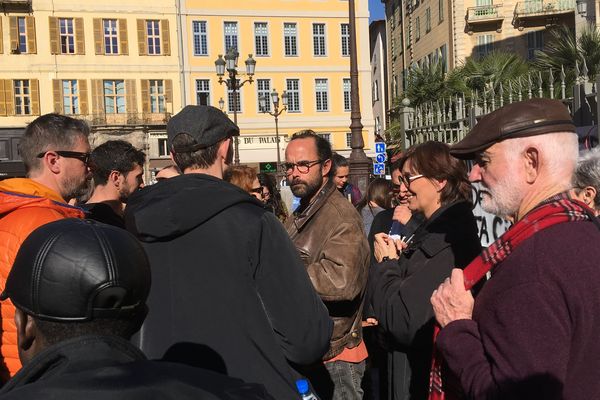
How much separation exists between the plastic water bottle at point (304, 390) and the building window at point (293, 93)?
130ft

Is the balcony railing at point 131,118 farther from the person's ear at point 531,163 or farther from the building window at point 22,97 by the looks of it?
the person's ear at point 531,163

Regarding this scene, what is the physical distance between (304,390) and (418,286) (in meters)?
0.74

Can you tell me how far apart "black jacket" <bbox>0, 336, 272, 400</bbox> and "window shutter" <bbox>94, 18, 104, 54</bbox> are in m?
40.3

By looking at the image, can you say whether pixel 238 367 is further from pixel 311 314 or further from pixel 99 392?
pixel 99 392

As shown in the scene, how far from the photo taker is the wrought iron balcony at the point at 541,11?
39.3 m

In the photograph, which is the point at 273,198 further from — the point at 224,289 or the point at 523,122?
the point at 523,122

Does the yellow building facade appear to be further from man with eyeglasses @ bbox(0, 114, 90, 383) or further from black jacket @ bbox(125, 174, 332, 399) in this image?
black jacket @ bbox(125, 174, 332, 399)

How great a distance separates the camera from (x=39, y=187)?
9.58ft

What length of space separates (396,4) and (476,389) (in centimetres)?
5486

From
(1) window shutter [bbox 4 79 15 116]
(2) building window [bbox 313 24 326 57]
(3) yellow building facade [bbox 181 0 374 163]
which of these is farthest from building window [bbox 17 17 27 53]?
(2) building window [bbox 313 24 326 57]

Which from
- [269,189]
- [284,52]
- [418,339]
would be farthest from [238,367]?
[284,52]

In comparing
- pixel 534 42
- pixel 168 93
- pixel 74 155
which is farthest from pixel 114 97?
pixel 74 155

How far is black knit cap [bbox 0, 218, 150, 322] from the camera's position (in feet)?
3.93

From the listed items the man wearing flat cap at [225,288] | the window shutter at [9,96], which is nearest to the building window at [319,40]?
the window shutter at [9,96]
